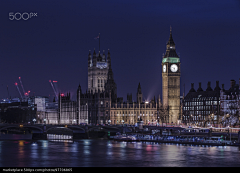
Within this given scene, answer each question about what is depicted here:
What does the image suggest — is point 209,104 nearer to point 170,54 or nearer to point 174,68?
point 174,68

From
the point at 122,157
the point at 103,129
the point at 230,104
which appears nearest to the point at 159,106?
the point at 230,104

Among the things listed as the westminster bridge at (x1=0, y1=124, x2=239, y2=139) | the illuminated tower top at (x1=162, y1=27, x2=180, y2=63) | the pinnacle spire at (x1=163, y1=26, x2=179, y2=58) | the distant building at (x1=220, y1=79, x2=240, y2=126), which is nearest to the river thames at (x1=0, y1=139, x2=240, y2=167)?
the westminster bridge at (x1=0, y1=124, x2=239, y2=139)

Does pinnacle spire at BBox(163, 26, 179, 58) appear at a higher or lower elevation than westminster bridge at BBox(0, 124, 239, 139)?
higher

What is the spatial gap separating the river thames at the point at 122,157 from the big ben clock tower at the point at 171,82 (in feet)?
268

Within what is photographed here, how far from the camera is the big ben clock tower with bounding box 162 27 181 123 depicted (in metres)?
180

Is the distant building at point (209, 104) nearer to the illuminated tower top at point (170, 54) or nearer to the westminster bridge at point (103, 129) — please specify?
the illuminated tower top at point (170, 54)

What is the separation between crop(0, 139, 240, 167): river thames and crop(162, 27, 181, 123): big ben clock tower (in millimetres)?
81734

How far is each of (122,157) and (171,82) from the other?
10038cm

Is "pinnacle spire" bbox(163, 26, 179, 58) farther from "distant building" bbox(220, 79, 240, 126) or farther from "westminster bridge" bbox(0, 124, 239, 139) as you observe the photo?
"westminster bridge" bbox(0, 124, 239, 139)

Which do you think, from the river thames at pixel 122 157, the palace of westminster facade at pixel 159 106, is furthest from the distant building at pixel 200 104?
the river thames at pixel 122 157

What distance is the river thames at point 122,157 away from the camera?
73.2m

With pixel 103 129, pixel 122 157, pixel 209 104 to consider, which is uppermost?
pixel 209 104

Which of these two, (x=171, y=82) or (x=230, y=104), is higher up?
(x=171, y=82)

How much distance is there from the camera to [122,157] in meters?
82.1
